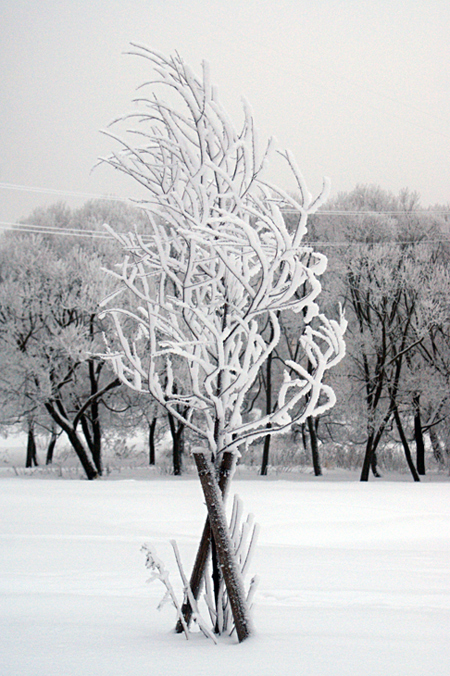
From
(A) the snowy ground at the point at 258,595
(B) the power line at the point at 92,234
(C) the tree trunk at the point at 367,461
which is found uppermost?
(B) the power line at the point at 92,234

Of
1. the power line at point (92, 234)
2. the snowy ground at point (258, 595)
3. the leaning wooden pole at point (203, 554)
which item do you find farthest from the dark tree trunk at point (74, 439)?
the leaning wooden pole at point (203, 554)

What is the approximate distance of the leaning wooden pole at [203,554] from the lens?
4.36 meters

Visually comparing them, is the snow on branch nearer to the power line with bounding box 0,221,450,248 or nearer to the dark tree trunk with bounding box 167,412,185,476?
the power line with bounding box 0,221,450,248

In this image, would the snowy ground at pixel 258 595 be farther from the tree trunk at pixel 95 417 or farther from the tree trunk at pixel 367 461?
the tree trunk at pixel 367 461

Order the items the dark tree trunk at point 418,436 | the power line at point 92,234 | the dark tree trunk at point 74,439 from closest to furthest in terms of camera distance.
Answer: the dark tree trunk at point 74,439 → the power line at point 92,234 → the dark tree trunk at point 418,436

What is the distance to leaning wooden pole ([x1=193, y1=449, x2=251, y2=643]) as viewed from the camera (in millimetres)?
4117

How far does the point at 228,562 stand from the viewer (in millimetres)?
4137

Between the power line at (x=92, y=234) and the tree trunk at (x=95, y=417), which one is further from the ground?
the power line at (x=92, y=234)

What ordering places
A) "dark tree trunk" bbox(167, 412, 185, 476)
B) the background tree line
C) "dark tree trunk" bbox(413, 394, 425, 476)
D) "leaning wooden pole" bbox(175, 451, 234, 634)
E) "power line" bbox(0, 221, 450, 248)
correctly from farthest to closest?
"dark tree trunk" bbox(413, 394, 425, 476) < "dark tree trunk" bbox(167, 412, 185, 476) < "power line" bbox(0, 221, 450, 248) < the background tree line < "leaning wooden pole" bbox(175, 451, 234, 634)

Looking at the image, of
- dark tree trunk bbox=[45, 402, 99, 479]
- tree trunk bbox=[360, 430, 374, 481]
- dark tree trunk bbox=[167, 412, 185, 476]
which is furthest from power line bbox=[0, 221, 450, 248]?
dark tree trunk bbox=[167, 412, 185, 476]

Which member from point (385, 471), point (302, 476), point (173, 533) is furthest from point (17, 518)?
point (385, 471)

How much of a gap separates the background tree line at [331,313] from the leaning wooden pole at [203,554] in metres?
16.7

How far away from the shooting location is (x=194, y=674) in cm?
358

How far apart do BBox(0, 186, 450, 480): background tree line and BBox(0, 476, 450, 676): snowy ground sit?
9.52m
